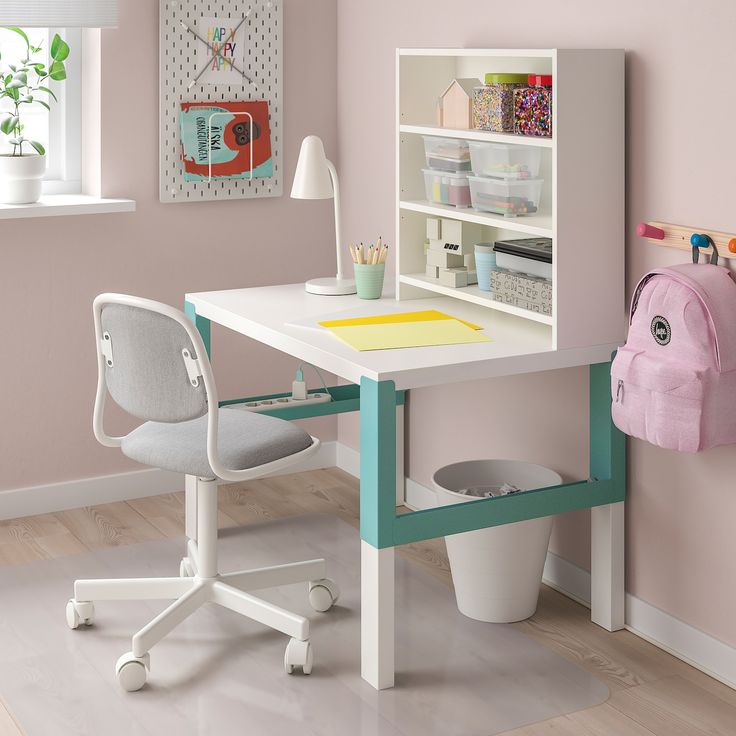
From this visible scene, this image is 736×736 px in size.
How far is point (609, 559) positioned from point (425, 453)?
3.19 feet

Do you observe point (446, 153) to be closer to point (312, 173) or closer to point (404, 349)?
point (312, 173)

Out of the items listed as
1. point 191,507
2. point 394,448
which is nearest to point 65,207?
point 191,507

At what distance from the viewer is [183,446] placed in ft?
8.91

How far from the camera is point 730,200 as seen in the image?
2.52 meters

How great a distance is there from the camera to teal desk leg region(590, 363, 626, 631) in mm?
2852

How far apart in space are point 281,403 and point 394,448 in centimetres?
95

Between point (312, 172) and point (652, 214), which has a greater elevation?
point (312, 172)

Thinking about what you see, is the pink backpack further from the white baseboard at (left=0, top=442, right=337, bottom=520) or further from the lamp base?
the white baseboard at (left=0, top=442, right=337, bottom=520)

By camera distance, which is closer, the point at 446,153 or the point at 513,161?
the point at 513,161

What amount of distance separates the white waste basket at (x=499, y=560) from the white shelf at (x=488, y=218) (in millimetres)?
651

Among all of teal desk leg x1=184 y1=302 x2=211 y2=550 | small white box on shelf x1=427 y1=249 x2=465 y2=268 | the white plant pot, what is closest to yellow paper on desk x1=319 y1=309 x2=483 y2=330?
small white box on shelf x1=427 y1=249 x2=465 y2=268

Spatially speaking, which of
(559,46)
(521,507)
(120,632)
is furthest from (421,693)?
(559,46)

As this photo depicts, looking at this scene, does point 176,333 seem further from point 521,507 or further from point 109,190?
point 109,190

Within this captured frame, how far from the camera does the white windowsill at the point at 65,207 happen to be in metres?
3.53
